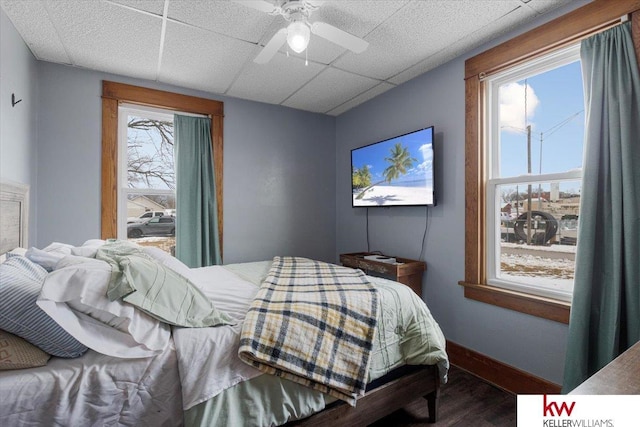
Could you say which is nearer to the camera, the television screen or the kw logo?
the kw logo

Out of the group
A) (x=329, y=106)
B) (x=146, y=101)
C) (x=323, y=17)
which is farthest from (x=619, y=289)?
(x=146, y=101)

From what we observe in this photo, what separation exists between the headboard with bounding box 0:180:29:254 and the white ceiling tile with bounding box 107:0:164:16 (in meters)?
1.32

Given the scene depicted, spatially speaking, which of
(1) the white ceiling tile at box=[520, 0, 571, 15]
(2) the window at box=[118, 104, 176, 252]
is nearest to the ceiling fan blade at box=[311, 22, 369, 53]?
(1) the white ceiling tile at box=[520, 0, 571, 15]

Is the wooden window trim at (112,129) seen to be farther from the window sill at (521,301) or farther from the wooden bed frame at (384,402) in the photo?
the window sill at (521,301)

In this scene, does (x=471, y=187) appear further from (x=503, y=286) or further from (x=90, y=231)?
(x=90, y=231)

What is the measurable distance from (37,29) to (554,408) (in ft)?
11.3

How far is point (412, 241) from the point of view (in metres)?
3.02

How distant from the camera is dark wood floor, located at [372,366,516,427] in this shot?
1833 millimetres

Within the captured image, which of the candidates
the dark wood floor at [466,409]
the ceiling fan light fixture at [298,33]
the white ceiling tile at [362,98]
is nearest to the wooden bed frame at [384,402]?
the dark wood floor at [466,409]

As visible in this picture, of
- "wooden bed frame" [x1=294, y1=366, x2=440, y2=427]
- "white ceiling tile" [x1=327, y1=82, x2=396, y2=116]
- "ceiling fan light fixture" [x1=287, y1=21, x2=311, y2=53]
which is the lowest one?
"wooden bed frame" [x1=294, y1=366, x2=440, y2=427]

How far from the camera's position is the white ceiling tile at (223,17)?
1916mm

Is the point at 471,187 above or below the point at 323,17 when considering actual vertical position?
below

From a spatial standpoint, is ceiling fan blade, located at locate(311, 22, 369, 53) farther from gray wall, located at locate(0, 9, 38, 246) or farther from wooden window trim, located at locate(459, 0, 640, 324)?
gray wall, located at locate(0, 9, 38, 246)

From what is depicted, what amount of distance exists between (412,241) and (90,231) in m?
2.99
